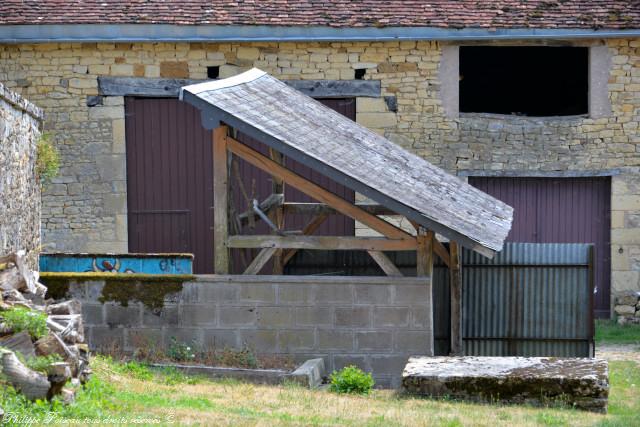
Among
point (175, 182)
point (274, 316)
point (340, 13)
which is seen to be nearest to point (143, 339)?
point (274, 316)

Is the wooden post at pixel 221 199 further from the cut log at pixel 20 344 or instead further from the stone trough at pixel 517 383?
the cut log at pixel 20 344

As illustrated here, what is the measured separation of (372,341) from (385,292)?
0.50m

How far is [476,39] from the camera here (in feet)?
50.2

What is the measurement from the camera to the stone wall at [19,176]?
9.62 m

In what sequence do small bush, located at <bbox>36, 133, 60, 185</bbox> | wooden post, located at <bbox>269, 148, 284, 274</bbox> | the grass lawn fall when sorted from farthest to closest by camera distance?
small bush, located at <bbox>36, 133, 60, 185</bbox>
wooden post, located at <bbox>269, 148, 284, 274</bbox>
the grass lawn

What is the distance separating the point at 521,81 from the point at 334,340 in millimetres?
11091

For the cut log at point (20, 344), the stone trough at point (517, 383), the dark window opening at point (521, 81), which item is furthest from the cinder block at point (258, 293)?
the dark window opening at point (521, 81)

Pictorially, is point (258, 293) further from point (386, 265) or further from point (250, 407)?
point (250, 407)

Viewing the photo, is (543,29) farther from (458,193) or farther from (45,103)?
(45,103)

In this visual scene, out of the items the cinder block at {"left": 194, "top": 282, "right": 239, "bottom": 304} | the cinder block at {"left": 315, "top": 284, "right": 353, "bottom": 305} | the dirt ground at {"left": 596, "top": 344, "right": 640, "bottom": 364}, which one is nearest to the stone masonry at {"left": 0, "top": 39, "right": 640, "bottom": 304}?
the dirt ground at {"left": 596, "top": 344, "right": 640, "bottom": 364}

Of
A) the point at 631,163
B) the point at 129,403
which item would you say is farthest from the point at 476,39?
the point at 129,403

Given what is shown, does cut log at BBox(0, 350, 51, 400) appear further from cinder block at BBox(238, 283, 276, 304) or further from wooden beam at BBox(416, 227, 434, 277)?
wooden beam at BBox(416, 227, 434, 277)

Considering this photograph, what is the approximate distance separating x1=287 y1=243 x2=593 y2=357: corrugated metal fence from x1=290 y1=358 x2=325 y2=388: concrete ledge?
2219mm

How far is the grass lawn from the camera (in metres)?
7.03
